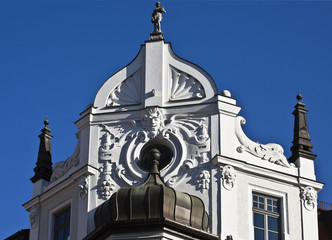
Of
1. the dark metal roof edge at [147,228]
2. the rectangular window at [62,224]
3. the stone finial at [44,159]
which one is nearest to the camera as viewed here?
the dark metal roof edge at [147,228]

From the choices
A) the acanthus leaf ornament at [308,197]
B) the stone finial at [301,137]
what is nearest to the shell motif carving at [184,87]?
the stone finial at [301,137]

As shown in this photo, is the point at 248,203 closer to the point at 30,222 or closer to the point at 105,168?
the point at 105,168

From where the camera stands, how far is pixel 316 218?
3803 cm

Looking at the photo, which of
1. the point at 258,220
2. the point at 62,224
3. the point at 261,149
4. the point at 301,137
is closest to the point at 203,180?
the point at 258,220

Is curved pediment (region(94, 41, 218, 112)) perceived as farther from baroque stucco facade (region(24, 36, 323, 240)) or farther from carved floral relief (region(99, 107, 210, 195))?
carved floral relief (region(99, 107, 210, 195))

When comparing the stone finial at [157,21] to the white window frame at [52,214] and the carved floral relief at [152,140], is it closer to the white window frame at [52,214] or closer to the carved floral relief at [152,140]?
the carved floral relief at [152,140]

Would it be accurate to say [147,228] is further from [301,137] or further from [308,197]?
[301,137]

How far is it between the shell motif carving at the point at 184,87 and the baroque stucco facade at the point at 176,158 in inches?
1.2

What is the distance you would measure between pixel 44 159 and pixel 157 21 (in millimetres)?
5830

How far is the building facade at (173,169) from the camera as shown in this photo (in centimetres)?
3634

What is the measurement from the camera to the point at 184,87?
39.2 metres

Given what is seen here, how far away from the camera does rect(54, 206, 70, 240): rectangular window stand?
126ft

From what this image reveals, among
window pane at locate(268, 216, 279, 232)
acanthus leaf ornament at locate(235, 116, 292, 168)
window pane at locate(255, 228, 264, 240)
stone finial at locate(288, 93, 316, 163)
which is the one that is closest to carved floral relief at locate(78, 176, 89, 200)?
acanthus leaf ornament at locate(235, 116, 292, 168)

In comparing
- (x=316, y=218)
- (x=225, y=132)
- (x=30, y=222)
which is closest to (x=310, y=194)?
(x=316, y=218)
